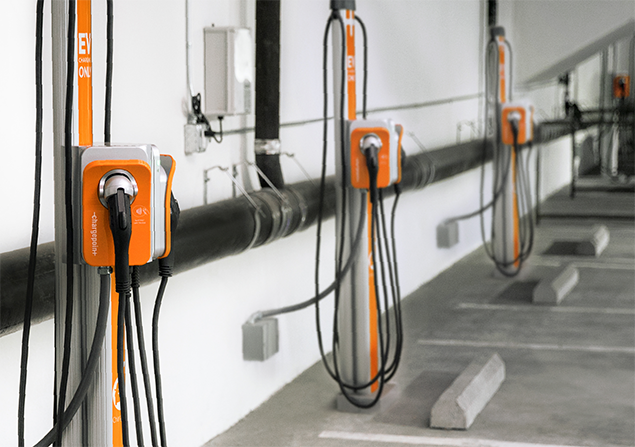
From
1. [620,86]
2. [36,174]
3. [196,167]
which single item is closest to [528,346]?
[196,167]

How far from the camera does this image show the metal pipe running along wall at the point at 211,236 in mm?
2230

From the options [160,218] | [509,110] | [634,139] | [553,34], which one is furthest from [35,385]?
[634,139]

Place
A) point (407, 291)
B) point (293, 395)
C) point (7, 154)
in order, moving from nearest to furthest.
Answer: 1. point (7, 154)
2. point (293, 395)
3. point (407, 291)

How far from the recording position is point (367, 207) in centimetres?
386

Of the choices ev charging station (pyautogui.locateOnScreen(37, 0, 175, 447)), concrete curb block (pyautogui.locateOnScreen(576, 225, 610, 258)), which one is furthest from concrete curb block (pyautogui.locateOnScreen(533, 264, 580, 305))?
ev charging station (pyautogui.locateOnScreen(37, 0, 175, 447))

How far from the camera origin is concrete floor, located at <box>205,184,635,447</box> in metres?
3.65

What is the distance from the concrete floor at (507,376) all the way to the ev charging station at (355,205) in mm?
196

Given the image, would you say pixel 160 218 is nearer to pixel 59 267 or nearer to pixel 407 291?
pixel 59 267

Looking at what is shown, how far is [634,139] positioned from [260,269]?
1188cm

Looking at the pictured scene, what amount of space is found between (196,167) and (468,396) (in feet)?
4.89

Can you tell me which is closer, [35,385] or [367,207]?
[35,385]

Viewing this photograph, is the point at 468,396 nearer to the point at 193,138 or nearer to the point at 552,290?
the point at 193,138

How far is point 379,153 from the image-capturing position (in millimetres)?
3699

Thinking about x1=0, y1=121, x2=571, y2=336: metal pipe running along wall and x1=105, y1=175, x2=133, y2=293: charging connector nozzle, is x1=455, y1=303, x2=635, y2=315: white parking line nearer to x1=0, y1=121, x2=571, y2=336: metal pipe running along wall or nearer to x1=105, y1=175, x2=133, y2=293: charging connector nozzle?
x1=0, y1=121, x2=571, y2=336: metal pipe running along wall
